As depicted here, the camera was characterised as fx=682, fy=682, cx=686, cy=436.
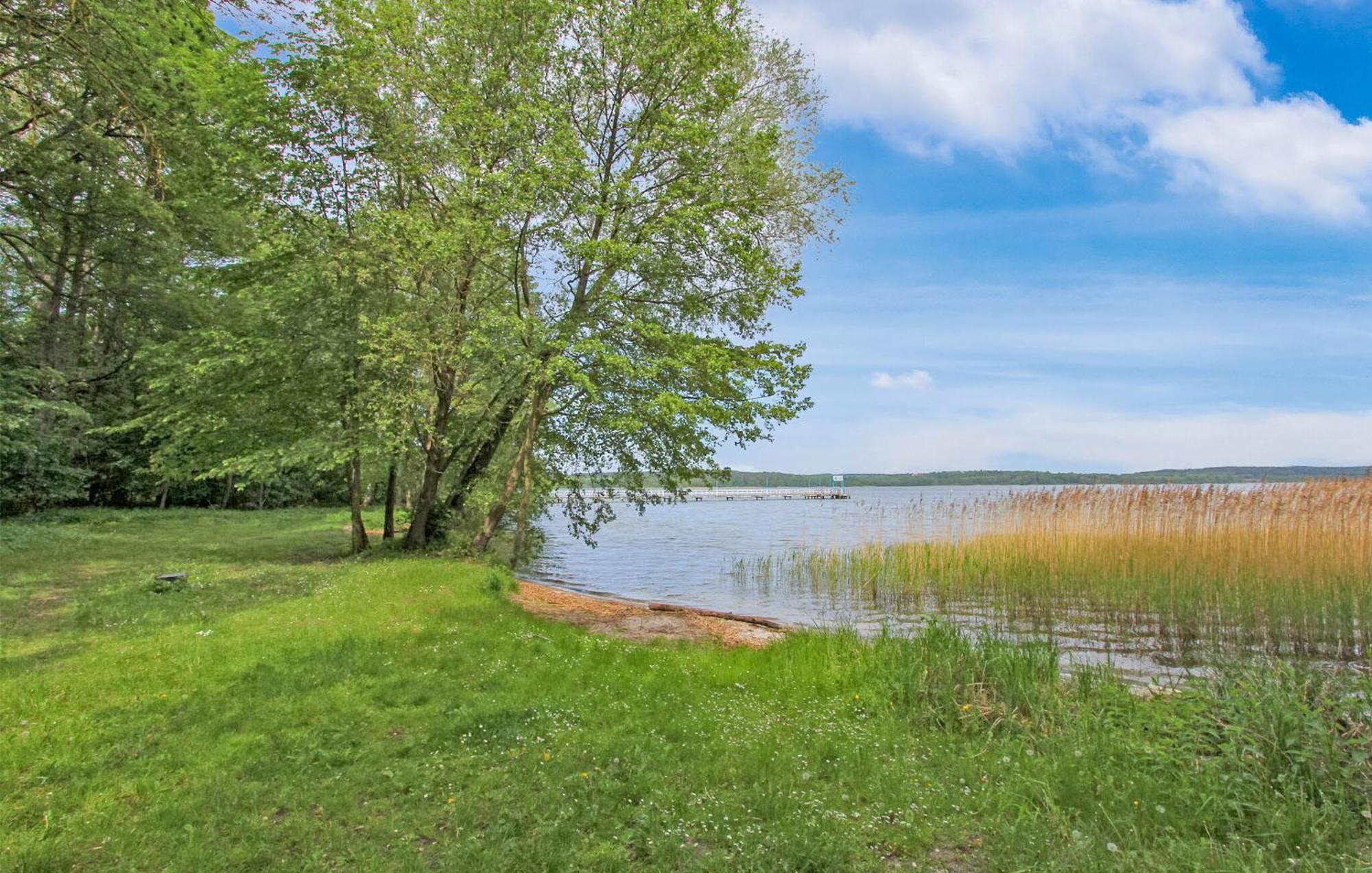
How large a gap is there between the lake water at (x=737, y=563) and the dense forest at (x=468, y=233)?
316 cm

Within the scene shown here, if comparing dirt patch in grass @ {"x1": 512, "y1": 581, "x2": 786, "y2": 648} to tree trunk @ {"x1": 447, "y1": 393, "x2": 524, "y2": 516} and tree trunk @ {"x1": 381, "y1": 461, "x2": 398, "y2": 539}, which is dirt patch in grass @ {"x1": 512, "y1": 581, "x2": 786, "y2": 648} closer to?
tree trunk @ {"x1": 447, "y1": 393, "x2": 524, "y2": 516}

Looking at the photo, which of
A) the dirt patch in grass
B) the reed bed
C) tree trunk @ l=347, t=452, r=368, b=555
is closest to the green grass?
the dirt patch in grass

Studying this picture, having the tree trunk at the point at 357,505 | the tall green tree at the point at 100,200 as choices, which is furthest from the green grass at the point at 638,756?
the tree trunk at the point at 357,505

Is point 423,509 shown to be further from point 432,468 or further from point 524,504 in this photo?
point 524,504

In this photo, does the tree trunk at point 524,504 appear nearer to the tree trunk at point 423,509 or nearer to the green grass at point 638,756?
the tree trunk at point 423,509

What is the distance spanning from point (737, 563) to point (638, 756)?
17118 millimetres

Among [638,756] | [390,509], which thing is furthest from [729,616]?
[390,509]

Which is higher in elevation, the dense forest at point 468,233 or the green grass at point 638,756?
the dense forest at point 468,233

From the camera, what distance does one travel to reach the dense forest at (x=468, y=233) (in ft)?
45.7

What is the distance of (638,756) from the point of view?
4.96m

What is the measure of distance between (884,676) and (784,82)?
1513cm

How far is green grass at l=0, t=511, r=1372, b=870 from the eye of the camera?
12.5 ft

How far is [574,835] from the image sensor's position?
392 cm

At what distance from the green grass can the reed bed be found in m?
5.47
